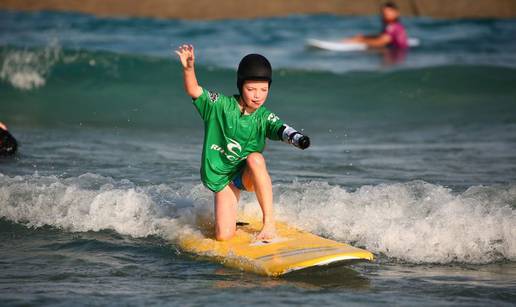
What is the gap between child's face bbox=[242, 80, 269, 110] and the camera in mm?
6109

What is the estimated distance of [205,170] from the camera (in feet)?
20.9

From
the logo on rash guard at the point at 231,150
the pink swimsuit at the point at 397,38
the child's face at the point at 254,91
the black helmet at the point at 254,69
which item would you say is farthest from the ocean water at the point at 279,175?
the black helmet at the point at 254,69

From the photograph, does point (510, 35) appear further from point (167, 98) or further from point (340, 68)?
point (167, 98)

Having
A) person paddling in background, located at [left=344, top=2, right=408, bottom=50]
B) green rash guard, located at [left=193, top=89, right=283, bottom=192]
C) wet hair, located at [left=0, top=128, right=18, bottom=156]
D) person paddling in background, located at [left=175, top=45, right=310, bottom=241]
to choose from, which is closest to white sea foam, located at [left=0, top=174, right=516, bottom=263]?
person paddling in background, located at [left=175, top=45, right=310, bottom=241]

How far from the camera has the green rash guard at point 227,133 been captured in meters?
6.27

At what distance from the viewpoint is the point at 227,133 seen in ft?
20.6

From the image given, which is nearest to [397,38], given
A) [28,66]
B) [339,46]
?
[339,46]

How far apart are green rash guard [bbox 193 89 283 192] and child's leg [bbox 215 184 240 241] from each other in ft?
0.24

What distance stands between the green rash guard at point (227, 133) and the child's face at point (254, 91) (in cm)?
15

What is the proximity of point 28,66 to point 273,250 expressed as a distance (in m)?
12.6

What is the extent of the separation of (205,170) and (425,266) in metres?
1.66

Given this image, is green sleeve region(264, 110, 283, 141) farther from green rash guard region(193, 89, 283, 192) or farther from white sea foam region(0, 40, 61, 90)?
white sea foam region(0, 40, 61, 90)

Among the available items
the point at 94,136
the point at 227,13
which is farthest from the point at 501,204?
the point at 227,13

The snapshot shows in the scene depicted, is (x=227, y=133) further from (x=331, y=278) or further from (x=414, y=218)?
(x=414, y=218)
